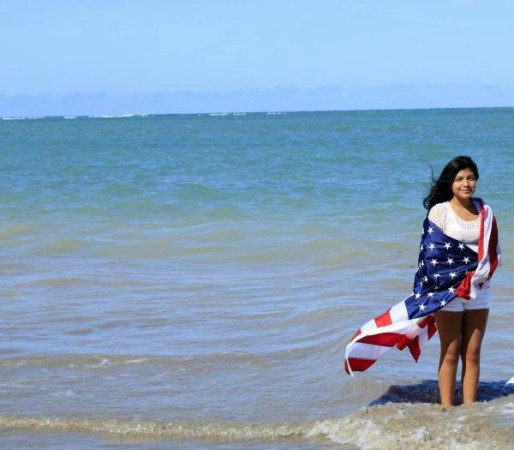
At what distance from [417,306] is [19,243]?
9.03 m

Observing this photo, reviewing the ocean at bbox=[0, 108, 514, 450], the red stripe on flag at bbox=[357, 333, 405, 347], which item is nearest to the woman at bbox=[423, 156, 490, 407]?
the ocean at bbox=[0, 108, 514, 450]

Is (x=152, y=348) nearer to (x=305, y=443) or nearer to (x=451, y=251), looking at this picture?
(x=305, y=443)

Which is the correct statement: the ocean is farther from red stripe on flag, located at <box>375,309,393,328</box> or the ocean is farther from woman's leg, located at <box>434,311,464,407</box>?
red stripe on flag, located at <box>375,309,393,328</box>

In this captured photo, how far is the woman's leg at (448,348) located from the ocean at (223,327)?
0.36 feet

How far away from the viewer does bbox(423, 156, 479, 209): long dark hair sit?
5195mm

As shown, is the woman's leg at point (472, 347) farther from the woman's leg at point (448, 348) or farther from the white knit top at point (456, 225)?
the white knit top at point (456, 225)

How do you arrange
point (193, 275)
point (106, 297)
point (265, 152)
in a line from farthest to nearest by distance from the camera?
point (265, 152) < point (193, 275) < point (106, 297)

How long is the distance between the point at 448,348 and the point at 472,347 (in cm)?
12

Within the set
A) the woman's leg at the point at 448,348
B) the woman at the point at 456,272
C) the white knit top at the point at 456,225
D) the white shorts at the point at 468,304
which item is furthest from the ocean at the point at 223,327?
the white knit top at the point at 456,225

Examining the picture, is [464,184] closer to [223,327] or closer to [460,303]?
[460,303]

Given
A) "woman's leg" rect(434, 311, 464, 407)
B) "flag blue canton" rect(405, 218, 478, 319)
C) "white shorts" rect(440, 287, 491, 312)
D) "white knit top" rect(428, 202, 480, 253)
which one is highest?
"white knit top" rect(428, 202, 480, 253)

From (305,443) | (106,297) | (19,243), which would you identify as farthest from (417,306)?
(19,243)

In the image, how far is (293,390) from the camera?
620cm

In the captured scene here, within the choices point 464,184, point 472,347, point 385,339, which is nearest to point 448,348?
point 472,347
